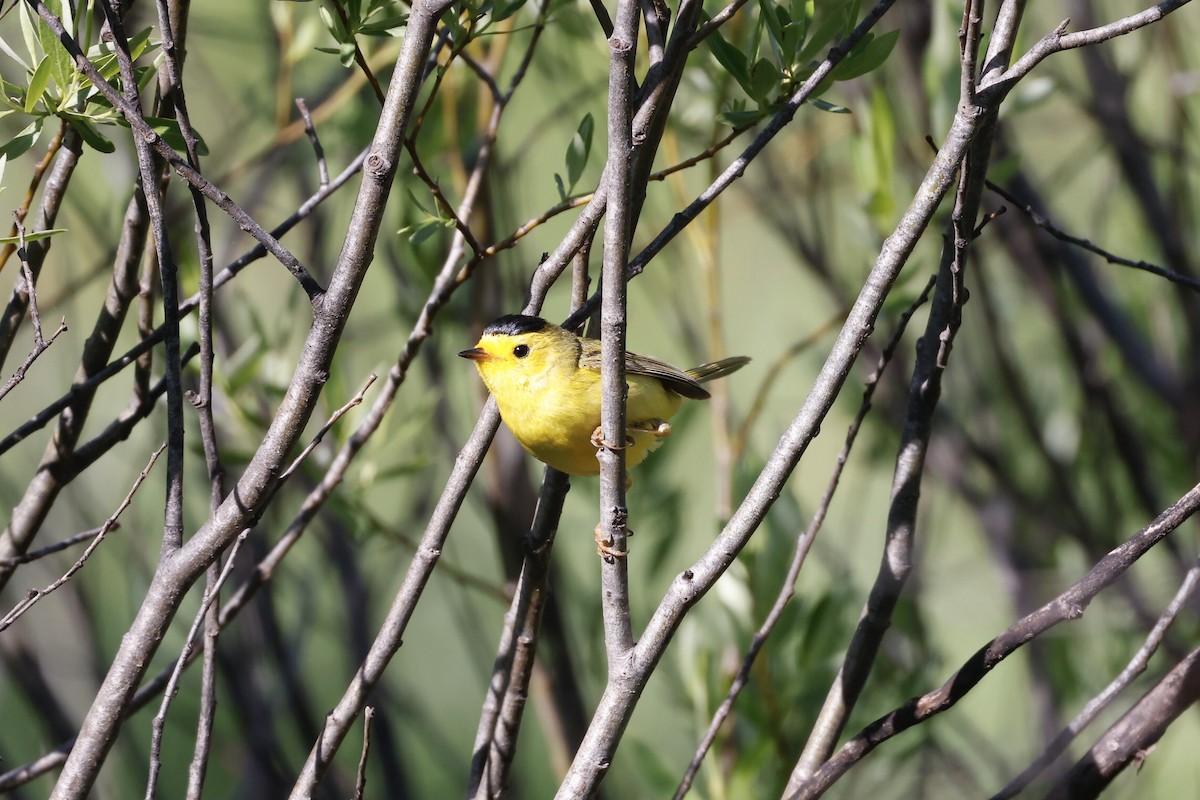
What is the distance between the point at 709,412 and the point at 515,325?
6.52ft

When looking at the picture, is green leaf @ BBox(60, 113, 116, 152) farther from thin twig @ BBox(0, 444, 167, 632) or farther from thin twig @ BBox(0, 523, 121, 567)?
thin twig @ BBox(0, 523, 121, 567)

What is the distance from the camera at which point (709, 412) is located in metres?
4.52

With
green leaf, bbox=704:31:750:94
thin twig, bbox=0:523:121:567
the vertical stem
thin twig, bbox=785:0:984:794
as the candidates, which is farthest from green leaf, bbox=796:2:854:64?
thin twig, bbox=0:523:121:567

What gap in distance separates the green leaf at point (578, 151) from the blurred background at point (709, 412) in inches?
0.6

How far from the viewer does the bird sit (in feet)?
8.55

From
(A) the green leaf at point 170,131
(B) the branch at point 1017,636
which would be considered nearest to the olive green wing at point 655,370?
(A) the green leaf at point 170,131

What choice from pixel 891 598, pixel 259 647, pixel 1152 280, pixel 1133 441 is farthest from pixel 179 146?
pixel 1152 280

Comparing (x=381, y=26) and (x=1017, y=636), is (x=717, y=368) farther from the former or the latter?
(x=1017, y=636)

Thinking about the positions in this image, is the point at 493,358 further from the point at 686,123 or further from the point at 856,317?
the point at 856,317

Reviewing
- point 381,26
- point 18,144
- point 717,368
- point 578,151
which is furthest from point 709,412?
point 18,144

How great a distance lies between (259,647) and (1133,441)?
2.73 meters

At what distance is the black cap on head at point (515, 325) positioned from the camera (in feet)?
7.97

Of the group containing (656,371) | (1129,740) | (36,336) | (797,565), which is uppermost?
(36,336)

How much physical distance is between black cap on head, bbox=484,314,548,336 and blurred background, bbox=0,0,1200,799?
0.30 meters
